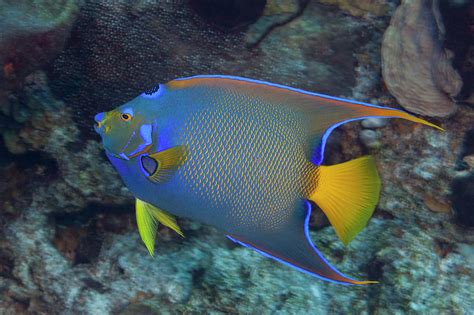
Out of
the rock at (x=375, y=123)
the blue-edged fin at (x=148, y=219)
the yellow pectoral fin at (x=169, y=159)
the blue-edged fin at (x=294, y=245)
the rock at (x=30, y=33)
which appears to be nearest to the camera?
the blue-edged fin at (x=294, y=245)

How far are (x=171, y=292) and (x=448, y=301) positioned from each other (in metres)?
1.40

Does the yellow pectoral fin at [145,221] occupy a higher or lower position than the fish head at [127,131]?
lower

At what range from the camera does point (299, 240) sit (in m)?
1.34

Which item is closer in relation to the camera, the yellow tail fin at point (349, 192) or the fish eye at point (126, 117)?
the yellow tail fin at point (349, 192)

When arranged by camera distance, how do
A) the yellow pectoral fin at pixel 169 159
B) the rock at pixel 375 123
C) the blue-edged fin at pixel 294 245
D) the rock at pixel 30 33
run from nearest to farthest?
the blue-edged fin at pixel 294 245 → the yellow pectoral fin at pixel 169 159 → the rock at pixel 30 33 → the rock at pixel 375 123

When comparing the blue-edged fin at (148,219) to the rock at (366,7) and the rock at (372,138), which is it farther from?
the rock at (366,7)

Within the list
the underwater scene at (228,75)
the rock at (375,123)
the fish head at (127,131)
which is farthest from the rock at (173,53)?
the fish head at (127,131)

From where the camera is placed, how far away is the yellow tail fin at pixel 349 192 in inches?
51.5

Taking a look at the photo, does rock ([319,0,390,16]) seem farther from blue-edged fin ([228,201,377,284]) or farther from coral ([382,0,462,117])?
blue-edged fin ([228,201,377,284])

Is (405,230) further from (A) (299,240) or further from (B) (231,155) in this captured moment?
(B) (231,155)

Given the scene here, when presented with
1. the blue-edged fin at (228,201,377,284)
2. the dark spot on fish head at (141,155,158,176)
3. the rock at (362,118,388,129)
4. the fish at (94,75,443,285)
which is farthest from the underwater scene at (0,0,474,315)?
the blue-edged fin at (228,201,377,284)

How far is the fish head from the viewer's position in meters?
1.43

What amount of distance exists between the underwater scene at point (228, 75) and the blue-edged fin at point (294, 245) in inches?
16.7

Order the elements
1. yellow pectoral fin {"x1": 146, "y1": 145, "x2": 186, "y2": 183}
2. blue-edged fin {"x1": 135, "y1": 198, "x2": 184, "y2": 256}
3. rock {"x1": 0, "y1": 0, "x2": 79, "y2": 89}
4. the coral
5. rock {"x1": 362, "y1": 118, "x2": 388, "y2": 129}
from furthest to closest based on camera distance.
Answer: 1. rock {"x1": 362, "y1": 118, "x2": 388, "y2": 129}
2. the coral
3. rock {"x1": 0, "y1": 0, "x2": 79, "y2": 89}
4. blue-edged fin {"x1": 135, "y1": 198, "x2": 184, "y2": 256}
5. yellow pectoral fin {"x1": 146, "y1": 145, "x2": 186, "y2": 183}
